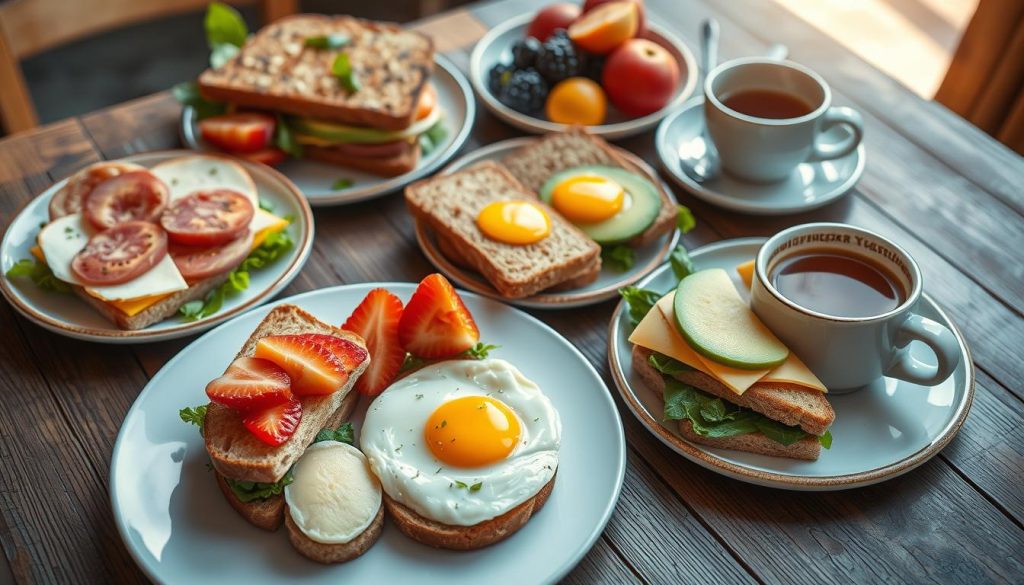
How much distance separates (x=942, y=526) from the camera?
1844 millimetres

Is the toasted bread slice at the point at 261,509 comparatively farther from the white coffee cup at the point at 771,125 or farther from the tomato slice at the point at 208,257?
the white coffee cup at the point at 771,125

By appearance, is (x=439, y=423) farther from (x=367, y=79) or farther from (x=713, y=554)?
(x=367, y=79)

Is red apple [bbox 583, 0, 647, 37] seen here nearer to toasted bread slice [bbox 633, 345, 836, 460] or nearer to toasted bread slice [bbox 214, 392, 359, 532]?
toasted bread slice [bbox 633, 345, 836, 460]

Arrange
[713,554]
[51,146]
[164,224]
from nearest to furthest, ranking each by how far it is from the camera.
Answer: [713,554] → [164,224] → [51,146]

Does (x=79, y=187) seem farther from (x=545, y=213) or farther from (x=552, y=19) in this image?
(x=552, y=19)

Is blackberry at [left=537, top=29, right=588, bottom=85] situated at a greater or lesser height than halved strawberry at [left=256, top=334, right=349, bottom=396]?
greater

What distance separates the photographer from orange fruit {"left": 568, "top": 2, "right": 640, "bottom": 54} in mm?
2957

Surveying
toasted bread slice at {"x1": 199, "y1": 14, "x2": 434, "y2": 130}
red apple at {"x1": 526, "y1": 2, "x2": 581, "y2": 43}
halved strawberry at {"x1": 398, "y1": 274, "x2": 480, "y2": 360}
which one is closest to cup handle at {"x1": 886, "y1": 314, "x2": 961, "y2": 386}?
halved strawberry at {"x1": 398, "y1": 274, "x2": 480, "y2": 360}

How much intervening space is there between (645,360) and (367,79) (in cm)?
147

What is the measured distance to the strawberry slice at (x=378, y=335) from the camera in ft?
6.61

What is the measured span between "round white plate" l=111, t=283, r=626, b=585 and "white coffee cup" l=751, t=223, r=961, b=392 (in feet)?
1.44

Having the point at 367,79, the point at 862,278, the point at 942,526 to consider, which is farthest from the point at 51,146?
the point at 942,526

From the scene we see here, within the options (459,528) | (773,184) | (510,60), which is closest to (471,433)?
(459,528)

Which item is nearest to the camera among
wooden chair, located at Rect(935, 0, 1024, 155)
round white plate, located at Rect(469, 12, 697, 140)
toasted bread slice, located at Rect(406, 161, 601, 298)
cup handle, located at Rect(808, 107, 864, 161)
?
toasted bread slice, located at Rect(406, 161, 601, 298)
